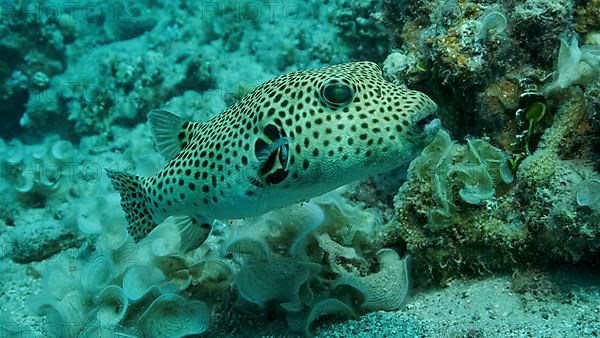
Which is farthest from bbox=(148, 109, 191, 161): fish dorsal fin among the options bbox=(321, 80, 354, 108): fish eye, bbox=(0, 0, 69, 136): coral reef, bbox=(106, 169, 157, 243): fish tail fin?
bbox=(0, 0, 69, 136): coral reef

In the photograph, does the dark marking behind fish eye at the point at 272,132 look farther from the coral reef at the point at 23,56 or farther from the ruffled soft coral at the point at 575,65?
the coral reef at the point at 23,56

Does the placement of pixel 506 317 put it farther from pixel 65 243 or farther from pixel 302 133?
pixel 65 243

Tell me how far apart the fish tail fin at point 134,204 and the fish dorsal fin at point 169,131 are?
0.41m

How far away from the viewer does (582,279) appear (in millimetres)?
4133

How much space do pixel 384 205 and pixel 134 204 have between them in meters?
3.05

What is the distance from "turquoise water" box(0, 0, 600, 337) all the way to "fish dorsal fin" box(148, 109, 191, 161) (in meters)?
0.01

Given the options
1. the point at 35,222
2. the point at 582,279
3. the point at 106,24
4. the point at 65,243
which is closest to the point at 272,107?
the point at 582,279

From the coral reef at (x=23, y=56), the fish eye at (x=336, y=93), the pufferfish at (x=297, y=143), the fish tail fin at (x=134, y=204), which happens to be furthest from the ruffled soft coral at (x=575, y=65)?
the coral reef at (x=23, y=56)

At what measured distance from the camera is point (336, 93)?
3463mm

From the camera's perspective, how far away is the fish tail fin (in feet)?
15.4

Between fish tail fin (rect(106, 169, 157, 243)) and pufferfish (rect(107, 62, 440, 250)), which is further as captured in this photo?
fish tail fin (rect(106, 169, 157, 243))

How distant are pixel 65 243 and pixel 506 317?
6.67 m

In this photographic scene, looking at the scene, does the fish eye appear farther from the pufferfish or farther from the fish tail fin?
the fish tail fin

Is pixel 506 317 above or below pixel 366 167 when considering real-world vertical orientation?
below
